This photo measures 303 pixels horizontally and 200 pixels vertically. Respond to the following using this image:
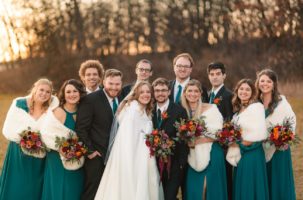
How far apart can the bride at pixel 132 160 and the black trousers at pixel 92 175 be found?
107 mm

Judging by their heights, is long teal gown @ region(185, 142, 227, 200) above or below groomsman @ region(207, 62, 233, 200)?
below

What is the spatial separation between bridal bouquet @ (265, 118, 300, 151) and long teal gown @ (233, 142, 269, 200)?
0.63 ft

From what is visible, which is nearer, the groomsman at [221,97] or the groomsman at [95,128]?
the groomsman at [95,128]

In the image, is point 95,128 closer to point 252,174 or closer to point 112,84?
point 112,84

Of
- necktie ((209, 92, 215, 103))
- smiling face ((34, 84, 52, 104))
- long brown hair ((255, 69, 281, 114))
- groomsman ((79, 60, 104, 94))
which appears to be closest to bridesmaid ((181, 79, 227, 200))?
necktie ((209, 92, 215, 103))

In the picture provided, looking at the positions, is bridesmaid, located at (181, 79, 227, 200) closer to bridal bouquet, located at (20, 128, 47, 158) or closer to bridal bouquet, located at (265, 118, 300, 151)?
bridal bouquet, located at (265, 118, 300, 151)

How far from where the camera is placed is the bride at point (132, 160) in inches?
244

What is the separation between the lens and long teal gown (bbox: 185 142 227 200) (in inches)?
256

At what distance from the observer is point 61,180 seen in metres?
6.41

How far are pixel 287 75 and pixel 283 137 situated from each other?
14694 mm

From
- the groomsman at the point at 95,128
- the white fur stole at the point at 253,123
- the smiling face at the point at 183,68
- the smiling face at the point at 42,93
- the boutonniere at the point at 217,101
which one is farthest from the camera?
the smiling face at the point at 183,68

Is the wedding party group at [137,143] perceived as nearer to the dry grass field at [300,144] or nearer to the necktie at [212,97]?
the necktie at [212,97]

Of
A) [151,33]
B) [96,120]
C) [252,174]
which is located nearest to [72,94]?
[96,120]

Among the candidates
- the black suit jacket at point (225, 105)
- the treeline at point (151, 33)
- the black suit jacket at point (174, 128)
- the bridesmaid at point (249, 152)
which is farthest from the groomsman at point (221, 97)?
the treeline at point (151, 33)
